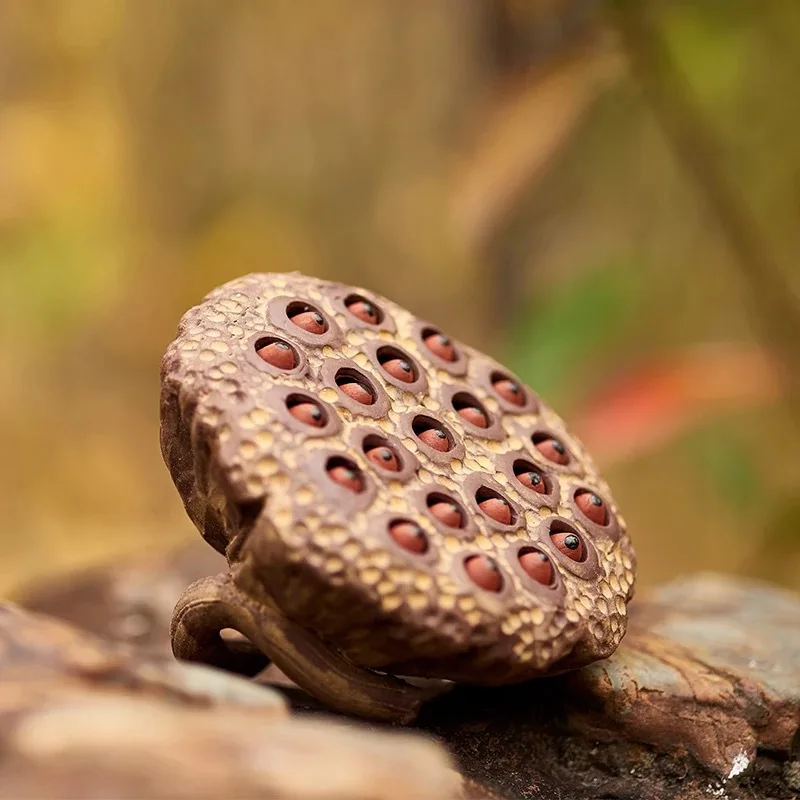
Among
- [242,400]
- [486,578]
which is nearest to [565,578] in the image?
[486,578]

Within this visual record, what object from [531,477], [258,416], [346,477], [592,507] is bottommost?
[592,507]

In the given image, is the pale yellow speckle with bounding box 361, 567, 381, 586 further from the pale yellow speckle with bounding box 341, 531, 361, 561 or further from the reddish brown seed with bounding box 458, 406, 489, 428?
the reddish brown seed with bounding box 458, 406, 489, 428

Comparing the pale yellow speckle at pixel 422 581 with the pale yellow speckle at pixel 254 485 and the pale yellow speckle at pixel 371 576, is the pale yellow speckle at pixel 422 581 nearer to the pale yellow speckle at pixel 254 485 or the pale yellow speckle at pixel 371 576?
the pale yellow speckle at pixel 371 576

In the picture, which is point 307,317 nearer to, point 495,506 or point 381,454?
point 381,454

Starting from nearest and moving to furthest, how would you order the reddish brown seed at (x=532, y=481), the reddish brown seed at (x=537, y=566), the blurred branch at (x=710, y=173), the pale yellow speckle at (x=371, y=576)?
the pale yellow speckle at (x=371, y=576)
the reddish brown seed at (x=537, y=566)
the reddish brown seed at (x=532, y=481)
the blurred branch at (x=710, y=173)

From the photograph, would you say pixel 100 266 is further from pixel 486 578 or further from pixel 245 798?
pixel 245 798

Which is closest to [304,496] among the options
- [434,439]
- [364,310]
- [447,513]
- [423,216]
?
[447,513]

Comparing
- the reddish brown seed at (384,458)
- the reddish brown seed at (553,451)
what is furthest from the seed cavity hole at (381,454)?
the reddish brown seed at (553,451)
